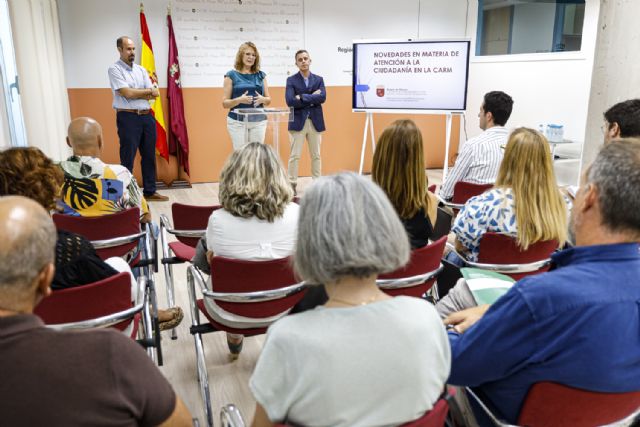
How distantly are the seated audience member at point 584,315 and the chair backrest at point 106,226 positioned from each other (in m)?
1.96

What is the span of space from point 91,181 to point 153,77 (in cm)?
408

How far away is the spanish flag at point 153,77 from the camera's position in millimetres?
6367

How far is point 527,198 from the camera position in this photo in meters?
2.33

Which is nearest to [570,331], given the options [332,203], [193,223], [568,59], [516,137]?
[332,203]

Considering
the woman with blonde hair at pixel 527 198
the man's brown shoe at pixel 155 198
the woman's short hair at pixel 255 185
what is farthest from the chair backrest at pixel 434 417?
the man's brown shoe at pixel 155 198

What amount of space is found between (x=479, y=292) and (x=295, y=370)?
0.81 m

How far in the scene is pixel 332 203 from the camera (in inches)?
44.4

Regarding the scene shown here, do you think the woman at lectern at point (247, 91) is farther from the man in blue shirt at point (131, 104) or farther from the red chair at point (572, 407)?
the red chair at point (572, 407)

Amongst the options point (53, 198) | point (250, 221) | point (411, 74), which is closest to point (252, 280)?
point (250, 221)

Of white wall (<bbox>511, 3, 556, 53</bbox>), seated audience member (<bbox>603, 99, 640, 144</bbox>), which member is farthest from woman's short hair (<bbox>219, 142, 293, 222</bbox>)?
white wall (<bbox>511, 3, 556, 53</bbox>)

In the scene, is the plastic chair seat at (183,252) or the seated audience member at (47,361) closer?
the seated audience member at (47,361)

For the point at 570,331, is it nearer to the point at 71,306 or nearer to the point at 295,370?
the point at 295,370

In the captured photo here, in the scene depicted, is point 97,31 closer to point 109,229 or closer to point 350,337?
point 109,229

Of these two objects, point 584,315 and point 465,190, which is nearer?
point 584,315
